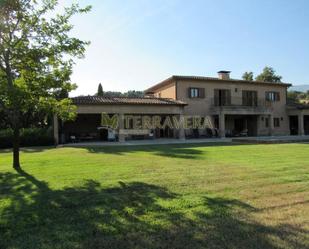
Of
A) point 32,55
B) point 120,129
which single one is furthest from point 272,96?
point 32,55

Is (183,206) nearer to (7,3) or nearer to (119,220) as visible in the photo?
(119,220)

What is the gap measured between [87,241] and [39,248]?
0.61 meters

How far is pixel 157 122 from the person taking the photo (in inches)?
1236

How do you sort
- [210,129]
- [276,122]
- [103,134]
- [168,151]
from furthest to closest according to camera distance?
[276,122], [210,129], [103,134], [168,151]

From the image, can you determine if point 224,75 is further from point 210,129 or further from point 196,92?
point 210,129

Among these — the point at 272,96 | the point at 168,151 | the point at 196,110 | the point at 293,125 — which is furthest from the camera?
the point at 293,125

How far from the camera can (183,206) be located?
20.1 feet

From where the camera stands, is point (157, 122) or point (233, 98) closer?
point (157, 122)

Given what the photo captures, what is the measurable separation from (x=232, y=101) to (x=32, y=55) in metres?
25.6

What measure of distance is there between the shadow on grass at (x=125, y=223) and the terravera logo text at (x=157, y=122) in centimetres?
2028

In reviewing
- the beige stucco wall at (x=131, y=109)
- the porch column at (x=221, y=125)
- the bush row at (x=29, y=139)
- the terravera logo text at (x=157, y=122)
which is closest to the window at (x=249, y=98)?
the porch column at (x=221, y=125)

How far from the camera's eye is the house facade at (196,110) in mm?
26453

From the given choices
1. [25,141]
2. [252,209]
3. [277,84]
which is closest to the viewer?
[252,209]

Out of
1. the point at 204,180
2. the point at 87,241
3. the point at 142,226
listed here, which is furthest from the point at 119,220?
the point at 204,180
